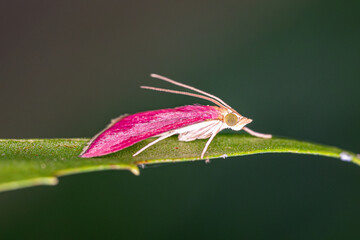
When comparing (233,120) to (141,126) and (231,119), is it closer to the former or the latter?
(231,119)

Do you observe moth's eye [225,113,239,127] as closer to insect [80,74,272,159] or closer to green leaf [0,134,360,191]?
insect [80,74,272,159]

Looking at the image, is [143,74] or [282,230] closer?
[282,230]

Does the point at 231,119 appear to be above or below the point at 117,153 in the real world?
above

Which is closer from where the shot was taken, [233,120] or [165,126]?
[165,126]

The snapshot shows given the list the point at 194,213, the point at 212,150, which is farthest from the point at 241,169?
the point at 212,150

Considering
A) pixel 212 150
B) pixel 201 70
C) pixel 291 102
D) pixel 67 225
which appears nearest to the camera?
pixel 212 150

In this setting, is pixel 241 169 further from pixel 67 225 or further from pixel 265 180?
pixel 67 225

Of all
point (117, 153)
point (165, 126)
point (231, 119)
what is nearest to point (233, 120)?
point (231, 119)

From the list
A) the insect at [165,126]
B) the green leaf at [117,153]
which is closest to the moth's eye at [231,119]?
the insect at [165,126]
